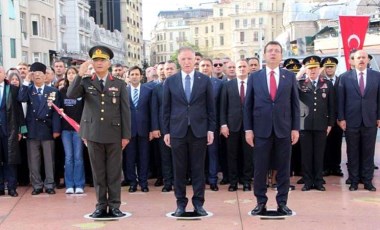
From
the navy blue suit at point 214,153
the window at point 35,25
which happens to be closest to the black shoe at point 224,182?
the navy blue suit at point 214,153

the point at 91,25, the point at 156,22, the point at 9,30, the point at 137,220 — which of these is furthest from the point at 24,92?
the point at 156,22

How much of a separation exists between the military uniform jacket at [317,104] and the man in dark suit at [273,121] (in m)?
1.34

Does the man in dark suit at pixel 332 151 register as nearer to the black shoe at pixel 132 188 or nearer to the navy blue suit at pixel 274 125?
the navy blue suit at pixel 274 125

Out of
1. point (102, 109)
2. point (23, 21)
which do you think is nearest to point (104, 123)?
point (102, 109)

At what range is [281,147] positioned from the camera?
5.91 m

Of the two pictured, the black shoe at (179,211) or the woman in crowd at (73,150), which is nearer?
the black shoe at (179,211)

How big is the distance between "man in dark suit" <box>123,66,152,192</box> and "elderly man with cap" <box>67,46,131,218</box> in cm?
147

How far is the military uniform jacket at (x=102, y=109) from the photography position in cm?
584

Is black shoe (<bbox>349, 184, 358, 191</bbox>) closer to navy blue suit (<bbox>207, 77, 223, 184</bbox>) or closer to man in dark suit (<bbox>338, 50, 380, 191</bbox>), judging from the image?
man in dark suit (<bbox>338, 50, 380, 191</bbox>)

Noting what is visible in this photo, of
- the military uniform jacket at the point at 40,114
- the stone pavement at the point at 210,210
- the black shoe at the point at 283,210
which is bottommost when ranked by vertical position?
the stone pavement at the point at 210,210

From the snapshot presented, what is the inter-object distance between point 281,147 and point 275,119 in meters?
0.33

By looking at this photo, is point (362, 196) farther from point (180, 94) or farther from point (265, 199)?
point (180, 94)

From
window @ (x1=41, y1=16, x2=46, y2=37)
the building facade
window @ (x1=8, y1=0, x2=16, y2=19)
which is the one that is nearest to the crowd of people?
the building facade

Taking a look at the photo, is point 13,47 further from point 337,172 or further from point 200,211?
point 200,211
